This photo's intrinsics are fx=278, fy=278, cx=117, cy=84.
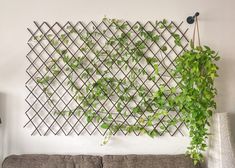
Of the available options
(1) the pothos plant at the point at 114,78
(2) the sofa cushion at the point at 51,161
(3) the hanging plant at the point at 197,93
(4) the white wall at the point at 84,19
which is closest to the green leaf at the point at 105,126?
(1) the pothos plant at the point at 114,78

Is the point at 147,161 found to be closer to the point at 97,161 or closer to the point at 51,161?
Answer: the point at 97,161

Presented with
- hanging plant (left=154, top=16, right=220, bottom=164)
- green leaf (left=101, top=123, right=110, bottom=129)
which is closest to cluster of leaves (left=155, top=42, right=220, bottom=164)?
hanging plant (left=154, top=16, right=220, bottom=164)

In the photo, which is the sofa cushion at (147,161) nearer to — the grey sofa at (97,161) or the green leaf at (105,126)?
the grey sofa at (97,161)

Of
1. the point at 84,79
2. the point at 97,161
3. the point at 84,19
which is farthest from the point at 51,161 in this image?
the point at 84,19

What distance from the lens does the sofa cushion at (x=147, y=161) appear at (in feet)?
6.88

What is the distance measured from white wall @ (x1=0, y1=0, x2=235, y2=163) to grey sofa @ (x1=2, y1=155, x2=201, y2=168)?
0.15m

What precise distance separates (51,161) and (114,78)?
2.67 feet

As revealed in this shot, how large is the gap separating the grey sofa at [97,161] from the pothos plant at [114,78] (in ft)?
0.65

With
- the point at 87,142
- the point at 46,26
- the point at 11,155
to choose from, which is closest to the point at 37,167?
the point at 11,155

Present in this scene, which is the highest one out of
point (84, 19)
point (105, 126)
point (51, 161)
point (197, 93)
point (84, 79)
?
point (84, 19)

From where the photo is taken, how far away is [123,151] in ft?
7.59

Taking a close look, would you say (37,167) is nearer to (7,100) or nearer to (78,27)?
(7,100)

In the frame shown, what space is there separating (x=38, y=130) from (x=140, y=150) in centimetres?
86

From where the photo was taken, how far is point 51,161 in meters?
2.09
